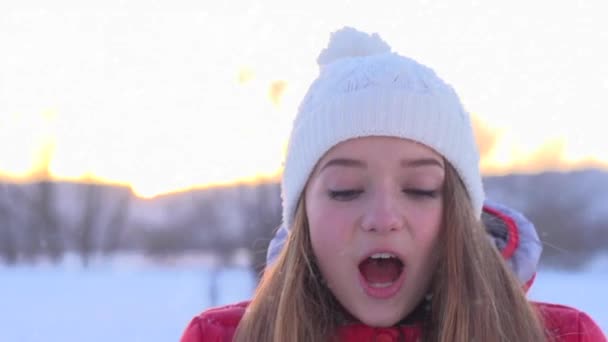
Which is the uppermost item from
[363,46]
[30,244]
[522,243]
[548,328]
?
[363,46]

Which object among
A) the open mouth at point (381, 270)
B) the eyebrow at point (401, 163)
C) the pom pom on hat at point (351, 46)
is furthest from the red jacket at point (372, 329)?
the pom pom on hat at point (351, 46)

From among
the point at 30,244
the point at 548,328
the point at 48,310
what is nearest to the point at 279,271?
the point at 548,328

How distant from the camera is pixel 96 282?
16.9 m

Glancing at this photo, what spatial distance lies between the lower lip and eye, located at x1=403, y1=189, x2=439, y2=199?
18 cm

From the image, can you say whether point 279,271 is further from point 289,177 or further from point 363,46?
point 363,46

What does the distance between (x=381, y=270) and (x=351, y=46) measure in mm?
797

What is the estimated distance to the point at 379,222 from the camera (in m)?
1.86

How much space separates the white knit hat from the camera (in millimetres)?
1982

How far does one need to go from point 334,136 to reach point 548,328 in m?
0.76

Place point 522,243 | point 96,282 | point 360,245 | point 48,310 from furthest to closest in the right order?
point 96,282 < point 48,310 < point 522,243 < point 360,245

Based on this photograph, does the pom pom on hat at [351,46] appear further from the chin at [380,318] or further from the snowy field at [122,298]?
the snowy field at [122,298]

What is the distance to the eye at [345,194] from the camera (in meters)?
1.92

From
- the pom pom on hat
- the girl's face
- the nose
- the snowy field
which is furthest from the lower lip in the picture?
the snowy field

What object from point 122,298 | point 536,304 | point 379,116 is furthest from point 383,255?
point 122,298
